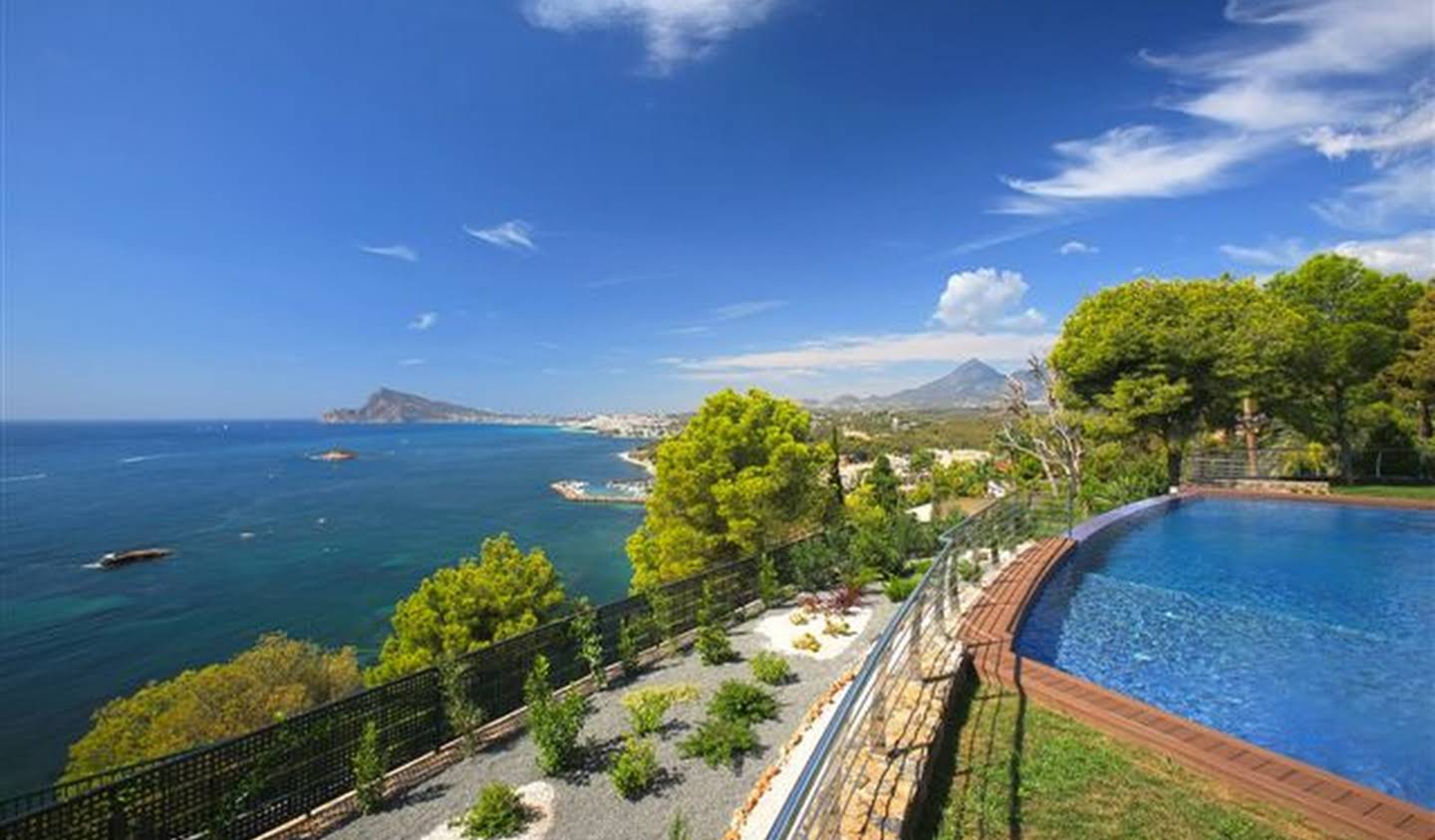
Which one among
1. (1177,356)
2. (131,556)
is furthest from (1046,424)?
(131,556)

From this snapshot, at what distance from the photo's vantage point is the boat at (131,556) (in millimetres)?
47594

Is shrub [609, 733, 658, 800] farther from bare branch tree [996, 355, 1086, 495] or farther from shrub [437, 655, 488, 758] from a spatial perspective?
bare branch tree [996, 355, 1086, 495]

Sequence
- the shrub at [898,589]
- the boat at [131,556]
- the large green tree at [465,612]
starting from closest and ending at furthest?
1. the shrub at [898,589]
2. the large green tree at [465,612]
3. the boat at [131,556]

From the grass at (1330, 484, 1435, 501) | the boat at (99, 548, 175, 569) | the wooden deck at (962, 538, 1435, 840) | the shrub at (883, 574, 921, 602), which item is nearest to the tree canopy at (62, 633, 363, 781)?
the shrub at (883, 574, 921, 602)

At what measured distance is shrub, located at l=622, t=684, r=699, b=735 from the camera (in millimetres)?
7938

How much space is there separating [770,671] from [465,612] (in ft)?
30.0

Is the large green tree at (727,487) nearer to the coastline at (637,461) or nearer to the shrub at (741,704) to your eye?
the shrub at (741,704)

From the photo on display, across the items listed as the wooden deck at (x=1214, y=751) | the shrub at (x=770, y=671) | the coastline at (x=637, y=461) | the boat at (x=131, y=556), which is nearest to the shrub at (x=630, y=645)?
the shrub at (x=770, y=671)

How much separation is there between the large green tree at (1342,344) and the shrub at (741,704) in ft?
76.1

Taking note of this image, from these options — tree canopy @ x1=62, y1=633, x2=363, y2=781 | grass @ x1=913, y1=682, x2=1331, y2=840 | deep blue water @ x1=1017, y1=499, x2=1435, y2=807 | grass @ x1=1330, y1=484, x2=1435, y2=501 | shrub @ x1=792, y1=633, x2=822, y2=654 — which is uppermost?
grass @ x1=913, y1=682, x2=1331, y2=840

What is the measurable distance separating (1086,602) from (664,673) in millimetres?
6864

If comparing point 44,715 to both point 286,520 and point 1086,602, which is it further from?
point 286,520

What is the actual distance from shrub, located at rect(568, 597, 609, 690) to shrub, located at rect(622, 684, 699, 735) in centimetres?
72

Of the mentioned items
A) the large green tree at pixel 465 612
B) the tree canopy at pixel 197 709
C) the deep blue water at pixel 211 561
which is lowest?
the deep blue water at pixel 211 561
